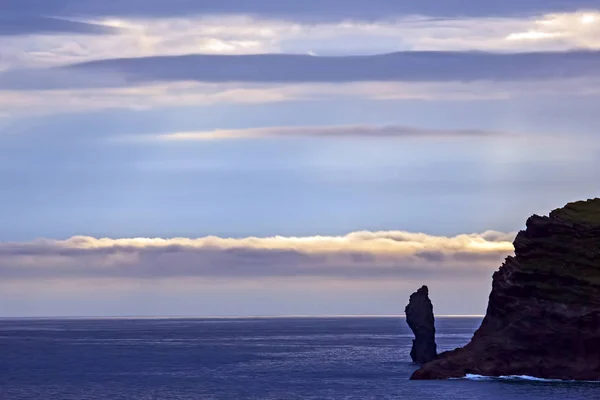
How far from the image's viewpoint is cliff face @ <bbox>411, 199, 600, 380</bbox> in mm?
117312

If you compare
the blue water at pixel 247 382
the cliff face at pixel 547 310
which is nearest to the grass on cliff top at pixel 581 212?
the cliff face at pixel 547 310

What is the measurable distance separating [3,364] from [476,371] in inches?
3841

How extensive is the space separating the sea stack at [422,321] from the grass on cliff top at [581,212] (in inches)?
1407

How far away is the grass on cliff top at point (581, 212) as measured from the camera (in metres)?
122

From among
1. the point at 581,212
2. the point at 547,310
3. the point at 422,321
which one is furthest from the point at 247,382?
the point at 581,212

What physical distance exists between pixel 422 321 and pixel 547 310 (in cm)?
3898

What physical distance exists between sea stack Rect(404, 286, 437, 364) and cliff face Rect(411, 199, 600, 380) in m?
31.8

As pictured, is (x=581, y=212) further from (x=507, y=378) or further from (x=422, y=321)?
(x=422, y=321)

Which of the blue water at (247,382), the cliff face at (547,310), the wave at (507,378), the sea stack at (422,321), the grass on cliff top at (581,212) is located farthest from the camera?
the sea stack at (422,321)

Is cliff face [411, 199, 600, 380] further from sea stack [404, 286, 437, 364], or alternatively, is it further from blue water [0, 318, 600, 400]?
sea stack [404, 286, 437, 364]

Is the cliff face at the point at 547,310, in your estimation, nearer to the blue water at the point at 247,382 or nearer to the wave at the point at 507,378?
the wave at the point at 507,378

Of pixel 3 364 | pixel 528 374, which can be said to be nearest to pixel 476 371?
pixel 528 374

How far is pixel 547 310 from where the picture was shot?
118625 millimetres

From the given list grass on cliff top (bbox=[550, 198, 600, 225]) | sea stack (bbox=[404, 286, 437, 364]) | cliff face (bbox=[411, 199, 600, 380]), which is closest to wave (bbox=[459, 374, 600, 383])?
cliff face (bbox=[411, 199, 600, 380])
